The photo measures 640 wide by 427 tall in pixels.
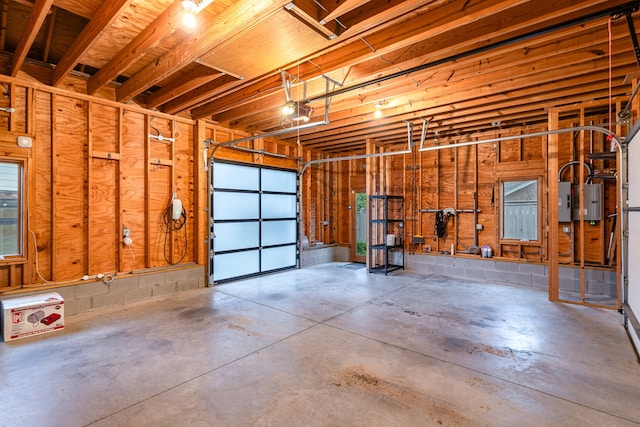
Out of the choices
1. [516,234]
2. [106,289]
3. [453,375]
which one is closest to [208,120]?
[106,289]

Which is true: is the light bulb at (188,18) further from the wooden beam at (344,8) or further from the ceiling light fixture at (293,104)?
the ceiling light fixture at (293,104)

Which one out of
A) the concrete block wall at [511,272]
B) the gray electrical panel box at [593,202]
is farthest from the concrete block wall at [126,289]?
the gray electrical panel box at [593,202]

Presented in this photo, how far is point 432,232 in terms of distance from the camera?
7035mm

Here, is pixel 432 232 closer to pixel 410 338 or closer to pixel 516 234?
pixel 516 234

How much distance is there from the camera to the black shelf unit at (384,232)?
7.00 metres

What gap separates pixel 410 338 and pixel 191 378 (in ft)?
7.25

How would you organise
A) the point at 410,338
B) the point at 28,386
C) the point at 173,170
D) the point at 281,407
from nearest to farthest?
the point at 281,407 < the point at 28,386 < the point at 410,338 < the point at 173,170

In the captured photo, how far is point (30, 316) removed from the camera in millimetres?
3346

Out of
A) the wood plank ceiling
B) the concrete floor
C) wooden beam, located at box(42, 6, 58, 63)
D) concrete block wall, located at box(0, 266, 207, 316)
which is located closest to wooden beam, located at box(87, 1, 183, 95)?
the wood plank ceiling

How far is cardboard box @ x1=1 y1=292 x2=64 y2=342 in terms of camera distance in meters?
3.23

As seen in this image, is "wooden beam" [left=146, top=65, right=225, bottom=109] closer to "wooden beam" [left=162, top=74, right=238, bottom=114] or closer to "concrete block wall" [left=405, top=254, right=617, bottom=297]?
"wooden beam" [left=162, top=74, right=238, bottom=114]

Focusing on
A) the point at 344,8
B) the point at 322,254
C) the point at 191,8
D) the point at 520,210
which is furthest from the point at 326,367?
the point at 322,254

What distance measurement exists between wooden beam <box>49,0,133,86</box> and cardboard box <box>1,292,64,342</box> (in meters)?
2.68

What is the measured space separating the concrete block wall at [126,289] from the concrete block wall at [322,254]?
2705mm
